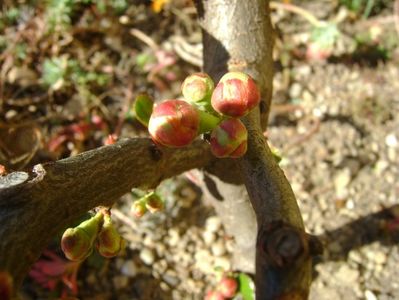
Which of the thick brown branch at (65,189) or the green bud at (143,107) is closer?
the thick brown branch at (65,189)

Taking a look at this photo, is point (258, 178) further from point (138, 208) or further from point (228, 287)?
point (228, 287)

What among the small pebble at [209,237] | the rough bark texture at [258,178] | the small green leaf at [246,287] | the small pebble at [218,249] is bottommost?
the small pebble at [218,249]

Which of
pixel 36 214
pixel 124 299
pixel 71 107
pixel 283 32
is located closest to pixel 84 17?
pixel 71 107

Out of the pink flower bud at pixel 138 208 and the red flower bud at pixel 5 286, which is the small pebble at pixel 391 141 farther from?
the red flower bud at pixel 5 286

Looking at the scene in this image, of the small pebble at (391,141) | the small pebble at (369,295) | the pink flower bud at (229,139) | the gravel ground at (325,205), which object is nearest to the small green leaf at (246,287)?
the gravel ground at (325,205)

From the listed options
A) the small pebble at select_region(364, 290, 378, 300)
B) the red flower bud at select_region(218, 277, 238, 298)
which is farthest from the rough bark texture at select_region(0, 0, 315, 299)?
the small pebble at select_region(364, 290, 378, 300)

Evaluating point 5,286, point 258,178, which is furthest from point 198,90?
point 5,286

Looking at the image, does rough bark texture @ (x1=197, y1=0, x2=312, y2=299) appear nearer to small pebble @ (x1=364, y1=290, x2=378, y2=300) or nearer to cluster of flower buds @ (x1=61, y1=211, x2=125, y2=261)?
cluster of flower buds @ (x1=61, y1=211, x2=125, y2=261)
